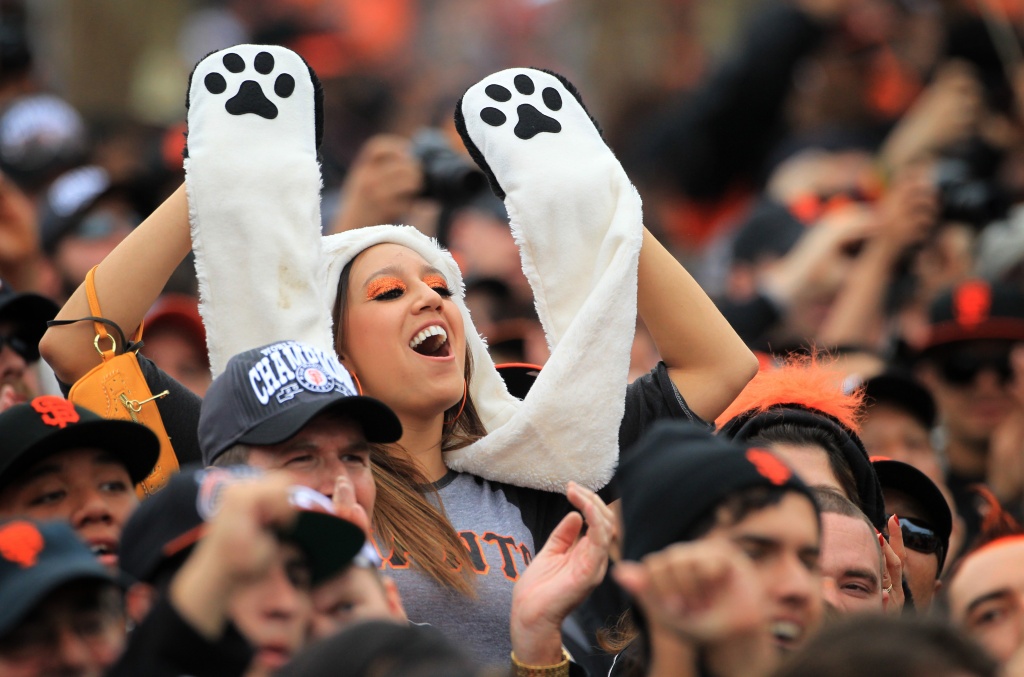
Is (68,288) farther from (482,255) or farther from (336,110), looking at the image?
(336,110)

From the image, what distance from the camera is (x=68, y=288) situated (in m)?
5.50

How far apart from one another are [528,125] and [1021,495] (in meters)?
2.35

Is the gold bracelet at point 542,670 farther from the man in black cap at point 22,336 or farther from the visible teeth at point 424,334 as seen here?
the man in black cap at point 22,336

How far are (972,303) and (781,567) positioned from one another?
3.34 meters

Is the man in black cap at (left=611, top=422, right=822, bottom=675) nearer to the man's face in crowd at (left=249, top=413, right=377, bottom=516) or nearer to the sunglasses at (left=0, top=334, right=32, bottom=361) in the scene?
the man's face in crowd at (left=249, top=413, right=377, bottom=516)

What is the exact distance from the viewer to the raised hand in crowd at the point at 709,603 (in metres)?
2.09

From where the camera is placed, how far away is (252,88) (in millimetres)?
3432

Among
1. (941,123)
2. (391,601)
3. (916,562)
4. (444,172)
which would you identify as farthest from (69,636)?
(941,123)

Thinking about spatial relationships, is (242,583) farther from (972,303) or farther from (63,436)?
(972,303)

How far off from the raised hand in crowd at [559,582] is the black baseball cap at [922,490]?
1056 millimetres

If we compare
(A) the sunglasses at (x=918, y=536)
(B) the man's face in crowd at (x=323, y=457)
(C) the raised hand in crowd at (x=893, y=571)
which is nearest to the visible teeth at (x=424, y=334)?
(B) the man's face in crowd at (x=323, y=457)

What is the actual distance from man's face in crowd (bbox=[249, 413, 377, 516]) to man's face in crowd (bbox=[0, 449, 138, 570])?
288mm

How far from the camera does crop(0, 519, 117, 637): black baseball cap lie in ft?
7.32

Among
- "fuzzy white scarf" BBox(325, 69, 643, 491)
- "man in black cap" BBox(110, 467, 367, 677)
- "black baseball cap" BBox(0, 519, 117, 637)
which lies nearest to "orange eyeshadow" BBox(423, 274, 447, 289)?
"fuzzy white scarf" BBox(325, 69, 643, 491)
